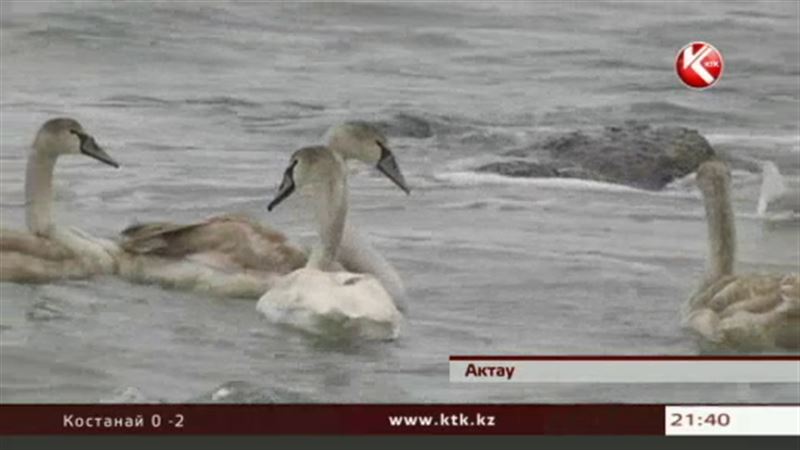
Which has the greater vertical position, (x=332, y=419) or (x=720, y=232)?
(x=720, y=232)

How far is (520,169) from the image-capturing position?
221cm

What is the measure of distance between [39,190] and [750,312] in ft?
2.94

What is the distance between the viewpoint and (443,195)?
220cm

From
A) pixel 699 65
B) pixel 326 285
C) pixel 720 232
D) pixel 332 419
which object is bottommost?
pixel 332 419

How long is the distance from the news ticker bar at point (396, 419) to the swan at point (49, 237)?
0.17 m

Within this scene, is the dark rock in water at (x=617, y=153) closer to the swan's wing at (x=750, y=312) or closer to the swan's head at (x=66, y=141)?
the swan's wing at (x=750, y=312)

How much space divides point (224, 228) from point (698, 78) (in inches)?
24.4

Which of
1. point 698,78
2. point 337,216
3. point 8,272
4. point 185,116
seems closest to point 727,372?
point 698,78

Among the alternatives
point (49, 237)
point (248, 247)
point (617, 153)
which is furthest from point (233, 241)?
point (617, 153)

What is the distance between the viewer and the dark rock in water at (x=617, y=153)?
2.20 metres

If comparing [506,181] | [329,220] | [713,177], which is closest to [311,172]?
[329,220]

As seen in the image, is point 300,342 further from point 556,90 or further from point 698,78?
point 698,78

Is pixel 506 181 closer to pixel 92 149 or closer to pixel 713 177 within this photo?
pixel 713 177

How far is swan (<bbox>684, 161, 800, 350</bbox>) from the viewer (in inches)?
86.2
